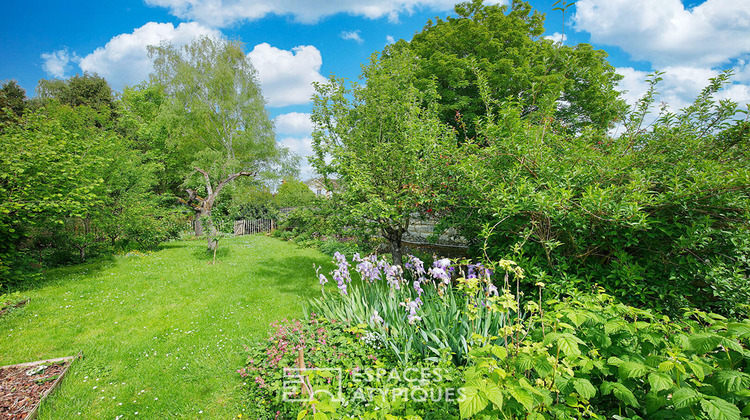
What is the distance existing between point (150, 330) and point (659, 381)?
6169 millimetres

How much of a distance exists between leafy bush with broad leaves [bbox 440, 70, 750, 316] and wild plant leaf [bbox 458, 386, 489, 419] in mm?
1842

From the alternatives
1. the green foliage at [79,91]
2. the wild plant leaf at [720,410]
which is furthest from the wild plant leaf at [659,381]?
the green foliage at [79,91]

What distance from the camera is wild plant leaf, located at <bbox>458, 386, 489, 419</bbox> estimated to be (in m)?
1.29

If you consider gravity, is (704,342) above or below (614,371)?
above

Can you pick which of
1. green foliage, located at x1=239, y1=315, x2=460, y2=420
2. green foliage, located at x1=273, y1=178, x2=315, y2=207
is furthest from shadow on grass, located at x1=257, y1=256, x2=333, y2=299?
green foliage, located at x1=273, y1=178, x2=315, y2=207

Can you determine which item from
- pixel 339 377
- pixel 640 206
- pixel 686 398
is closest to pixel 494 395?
pixel 686 398

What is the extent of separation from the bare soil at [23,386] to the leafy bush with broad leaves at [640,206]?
506 centimetres

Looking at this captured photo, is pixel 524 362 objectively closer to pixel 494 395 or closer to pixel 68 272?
pixel 494 395


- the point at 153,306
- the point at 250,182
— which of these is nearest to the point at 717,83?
the point at 153,306

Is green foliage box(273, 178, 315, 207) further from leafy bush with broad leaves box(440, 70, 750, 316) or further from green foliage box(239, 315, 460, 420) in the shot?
leafy bush with broad leaves box(440, 70, 750, 316)

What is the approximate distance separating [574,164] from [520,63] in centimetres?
1310

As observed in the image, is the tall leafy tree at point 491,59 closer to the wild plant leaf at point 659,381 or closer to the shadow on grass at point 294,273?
the shadow on grass at point 294,273

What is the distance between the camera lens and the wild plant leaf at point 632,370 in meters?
1.39

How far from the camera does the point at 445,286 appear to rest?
3078 millimetres
